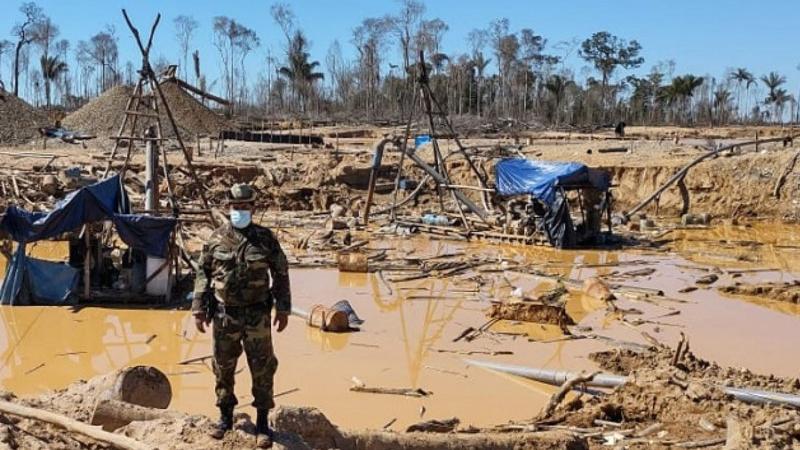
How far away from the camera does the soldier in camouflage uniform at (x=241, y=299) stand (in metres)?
5.21

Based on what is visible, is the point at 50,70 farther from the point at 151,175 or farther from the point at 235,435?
the point at 235,435

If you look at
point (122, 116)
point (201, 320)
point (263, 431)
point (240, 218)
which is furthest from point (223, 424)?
point (122, 116)

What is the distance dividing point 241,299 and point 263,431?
2.73 feet

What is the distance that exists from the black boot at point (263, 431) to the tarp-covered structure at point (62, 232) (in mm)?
7670

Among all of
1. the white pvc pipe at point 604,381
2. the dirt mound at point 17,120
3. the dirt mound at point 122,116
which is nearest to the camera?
the white pvc pipe at point 604,381

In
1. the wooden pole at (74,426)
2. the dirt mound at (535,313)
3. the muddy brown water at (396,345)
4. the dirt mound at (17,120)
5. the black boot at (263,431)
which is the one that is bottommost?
the muddy brown water at (396,345)

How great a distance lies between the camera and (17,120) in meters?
40.9

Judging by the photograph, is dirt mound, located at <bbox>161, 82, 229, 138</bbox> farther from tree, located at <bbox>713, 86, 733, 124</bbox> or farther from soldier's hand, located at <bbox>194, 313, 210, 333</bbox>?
tree, located at <bbox>713, 86, 733, 124</bbox>

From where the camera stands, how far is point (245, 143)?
3875 cm

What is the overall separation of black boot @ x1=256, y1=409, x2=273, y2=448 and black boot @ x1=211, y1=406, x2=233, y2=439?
184 millimetres

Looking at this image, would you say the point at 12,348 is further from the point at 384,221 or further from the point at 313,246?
the point at 384,221

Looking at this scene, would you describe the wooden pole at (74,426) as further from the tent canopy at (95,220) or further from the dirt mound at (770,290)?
the dirt mound at (770,290)

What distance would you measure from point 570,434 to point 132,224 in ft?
26.3

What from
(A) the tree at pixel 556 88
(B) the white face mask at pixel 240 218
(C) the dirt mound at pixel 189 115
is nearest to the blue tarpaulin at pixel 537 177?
(B) the white face mask at pixel 240 218
